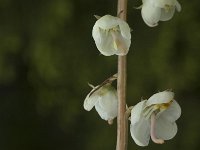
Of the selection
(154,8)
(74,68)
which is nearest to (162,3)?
(154,8)

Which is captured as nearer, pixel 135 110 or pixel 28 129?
pixel 135 110

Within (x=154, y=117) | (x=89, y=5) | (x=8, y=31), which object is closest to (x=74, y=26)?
(x=89, y=5)

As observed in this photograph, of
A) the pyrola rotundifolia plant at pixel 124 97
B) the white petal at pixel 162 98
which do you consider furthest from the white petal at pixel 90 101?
the white petal at pixel 162 98

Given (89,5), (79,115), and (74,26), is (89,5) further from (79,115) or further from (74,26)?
(79,115)

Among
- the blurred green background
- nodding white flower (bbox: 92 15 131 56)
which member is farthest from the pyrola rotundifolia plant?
the blurred green background

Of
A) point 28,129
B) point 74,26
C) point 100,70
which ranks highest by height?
point 74,26

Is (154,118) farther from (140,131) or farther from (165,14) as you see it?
(165,14)

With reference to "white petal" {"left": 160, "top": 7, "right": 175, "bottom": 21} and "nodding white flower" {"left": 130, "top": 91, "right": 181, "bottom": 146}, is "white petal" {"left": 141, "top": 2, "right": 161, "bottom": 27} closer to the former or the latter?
"white petal" {"left": 160, "top": 7, "right": 175, "bottom": 21}
